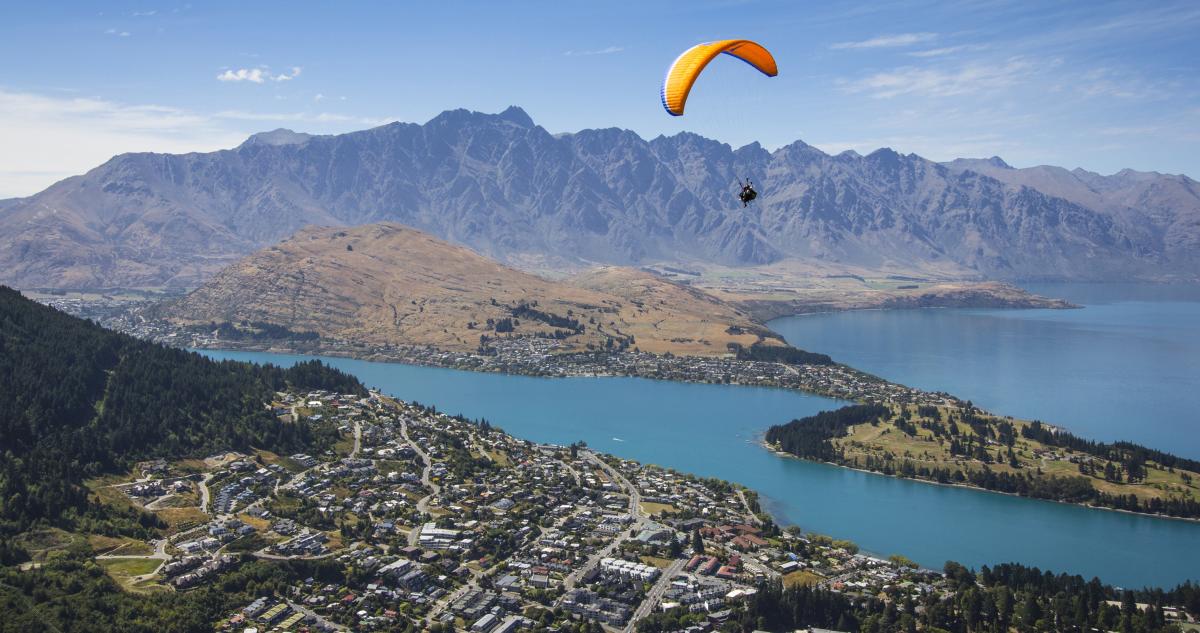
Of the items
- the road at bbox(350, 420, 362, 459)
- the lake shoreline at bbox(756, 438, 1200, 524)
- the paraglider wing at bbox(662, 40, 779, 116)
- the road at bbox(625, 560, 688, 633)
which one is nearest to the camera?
the paraglider wing at bbox(662, 40, 779, 116)

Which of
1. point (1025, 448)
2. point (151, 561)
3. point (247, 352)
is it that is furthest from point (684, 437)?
point (247, 352)

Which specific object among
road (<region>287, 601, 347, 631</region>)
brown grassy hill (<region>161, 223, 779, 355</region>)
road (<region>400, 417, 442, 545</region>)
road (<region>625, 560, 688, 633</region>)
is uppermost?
brown grassy hill (<region>161, 223, 779, 355</region>)

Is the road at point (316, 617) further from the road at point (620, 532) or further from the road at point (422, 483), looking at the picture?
the road at point (620, 532)

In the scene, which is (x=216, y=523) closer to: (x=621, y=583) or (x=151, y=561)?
(x=151, y=561)

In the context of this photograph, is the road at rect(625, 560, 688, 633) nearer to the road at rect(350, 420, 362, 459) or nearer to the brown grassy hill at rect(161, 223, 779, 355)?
the road at rect(350, 420, 362, 459)

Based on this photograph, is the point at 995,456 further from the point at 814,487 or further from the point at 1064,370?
the point at 1064,370

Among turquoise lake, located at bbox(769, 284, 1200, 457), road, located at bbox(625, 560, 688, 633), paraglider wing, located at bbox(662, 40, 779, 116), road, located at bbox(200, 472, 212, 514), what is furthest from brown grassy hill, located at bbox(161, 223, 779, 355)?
paraglider wing, located at bbox(662, 40, 779, 116)
